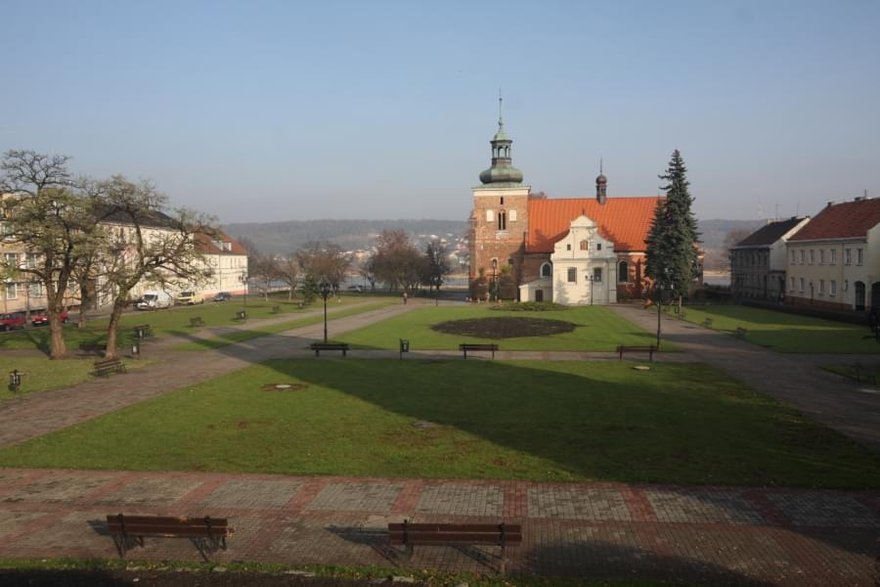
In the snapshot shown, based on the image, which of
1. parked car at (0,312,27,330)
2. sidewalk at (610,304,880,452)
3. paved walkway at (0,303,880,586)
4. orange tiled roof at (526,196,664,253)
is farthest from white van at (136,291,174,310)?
paved walkway at (0,303,880,586)

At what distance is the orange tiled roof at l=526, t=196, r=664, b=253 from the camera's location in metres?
69.0

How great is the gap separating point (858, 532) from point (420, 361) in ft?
63.2

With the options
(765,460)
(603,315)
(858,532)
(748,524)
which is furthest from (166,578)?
(603,315)

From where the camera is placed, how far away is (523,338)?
36062 millimetres

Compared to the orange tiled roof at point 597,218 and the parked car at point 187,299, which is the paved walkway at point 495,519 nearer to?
the orange tiled roof at point 597,218

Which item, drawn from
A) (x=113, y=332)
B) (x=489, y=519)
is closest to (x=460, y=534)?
(x=489, y=519)

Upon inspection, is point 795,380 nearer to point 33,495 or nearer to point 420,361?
point 420,361

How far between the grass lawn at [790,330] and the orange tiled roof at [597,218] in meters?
15.1

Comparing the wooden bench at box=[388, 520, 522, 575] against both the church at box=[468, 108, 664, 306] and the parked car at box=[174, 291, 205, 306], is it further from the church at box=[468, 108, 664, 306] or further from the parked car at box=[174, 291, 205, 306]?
the parked car at box=[174, 291, 205, 306]

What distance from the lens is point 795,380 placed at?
2295cm

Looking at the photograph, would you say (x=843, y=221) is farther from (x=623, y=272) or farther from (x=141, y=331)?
(x=141, y=331)

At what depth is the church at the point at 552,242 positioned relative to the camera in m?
64.6

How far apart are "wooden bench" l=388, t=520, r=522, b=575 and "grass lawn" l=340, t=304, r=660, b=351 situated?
75.2 feet


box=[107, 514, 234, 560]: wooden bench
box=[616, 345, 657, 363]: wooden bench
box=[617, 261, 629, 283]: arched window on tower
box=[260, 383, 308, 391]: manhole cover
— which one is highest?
box=[617, 261, 629, 283]: arched window on tower
